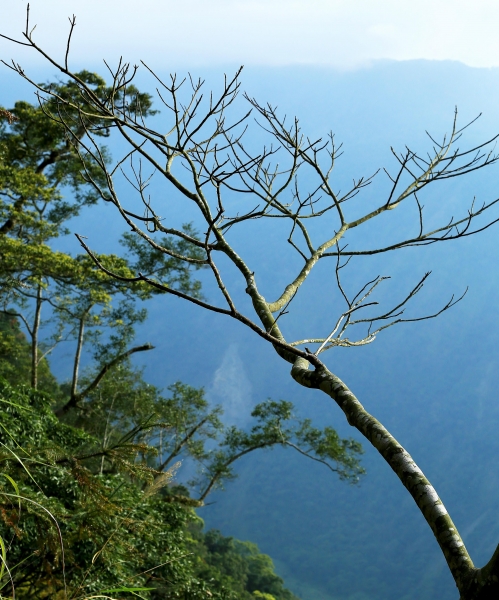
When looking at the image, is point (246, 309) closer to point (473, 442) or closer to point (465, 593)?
point (473, 442)

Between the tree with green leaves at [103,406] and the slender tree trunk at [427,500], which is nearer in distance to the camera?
the slender tree trunk at [427,500]

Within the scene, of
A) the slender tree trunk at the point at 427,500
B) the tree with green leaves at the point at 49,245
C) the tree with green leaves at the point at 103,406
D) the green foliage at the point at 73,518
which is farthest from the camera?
the tree with green leaves at the point at 49,245

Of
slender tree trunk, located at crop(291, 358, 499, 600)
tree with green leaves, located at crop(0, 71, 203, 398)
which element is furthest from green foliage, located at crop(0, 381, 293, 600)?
tree with green leaves, located at crop(0, 71, 203, 398)

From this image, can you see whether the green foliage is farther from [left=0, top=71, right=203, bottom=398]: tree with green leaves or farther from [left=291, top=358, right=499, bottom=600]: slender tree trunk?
[left=0, top=71, right=203, bottom=398]: tree with green leaves

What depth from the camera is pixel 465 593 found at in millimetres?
767

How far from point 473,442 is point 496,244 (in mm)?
24090

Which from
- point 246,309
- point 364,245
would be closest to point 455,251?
point 364,245

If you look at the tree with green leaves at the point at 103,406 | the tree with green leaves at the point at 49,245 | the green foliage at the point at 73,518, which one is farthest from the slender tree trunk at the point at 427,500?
the tree with green leaves at the point at 49,245

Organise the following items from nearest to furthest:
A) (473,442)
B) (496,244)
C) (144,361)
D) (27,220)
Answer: (27,220) → (473,442) → (144,361) → (496,244)

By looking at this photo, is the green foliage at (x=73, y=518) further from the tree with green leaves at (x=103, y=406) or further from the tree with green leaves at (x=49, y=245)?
the tree with green leaves at (x=49, y=245)

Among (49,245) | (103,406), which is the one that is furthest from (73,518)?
(103,406)

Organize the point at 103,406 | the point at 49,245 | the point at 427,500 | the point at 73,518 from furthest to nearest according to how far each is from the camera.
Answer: the point at 103,406
the point at 49,245
the point at 73,518
the point at 427,500

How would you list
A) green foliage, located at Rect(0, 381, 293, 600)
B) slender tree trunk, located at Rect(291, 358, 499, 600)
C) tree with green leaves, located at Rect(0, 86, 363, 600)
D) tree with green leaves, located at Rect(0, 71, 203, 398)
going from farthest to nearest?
tree with green leaves, located at Rect(0, 71, 203, 398), tree with green leaves, located at Rect(0, 86, 363, 600), green foliage, located at Rect(0, 381, 293, 600), slender tree trunk, located at Rect(291, 358, 499, 600)

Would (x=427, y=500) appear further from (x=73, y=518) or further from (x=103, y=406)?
(x=103, y=406)
